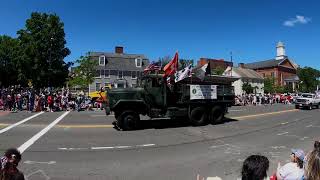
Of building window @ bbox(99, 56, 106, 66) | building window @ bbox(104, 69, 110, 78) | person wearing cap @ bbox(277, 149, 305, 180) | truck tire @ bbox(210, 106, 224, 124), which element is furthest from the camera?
building window @ bbox(104, 69, 110, 78)

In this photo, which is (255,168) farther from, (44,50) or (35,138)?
(44,50)

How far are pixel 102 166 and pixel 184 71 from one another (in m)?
11.0

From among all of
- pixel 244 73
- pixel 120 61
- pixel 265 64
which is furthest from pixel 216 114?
pixel 265 64

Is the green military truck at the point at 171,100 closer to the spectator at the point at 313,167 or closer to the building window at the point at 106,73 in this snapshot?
the spectator at the point at 313,167

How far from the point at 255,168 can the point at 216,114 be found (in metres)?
19.3

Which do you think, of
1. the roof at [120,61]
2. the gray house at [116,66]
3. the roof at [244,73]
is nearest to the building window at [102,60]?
the gray house at [116,66]

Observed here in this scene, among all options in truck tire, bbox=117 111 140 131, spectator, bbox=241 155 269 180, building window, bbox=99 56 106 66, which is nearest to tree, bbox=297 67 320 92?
building window, bbox=99 56 106 66

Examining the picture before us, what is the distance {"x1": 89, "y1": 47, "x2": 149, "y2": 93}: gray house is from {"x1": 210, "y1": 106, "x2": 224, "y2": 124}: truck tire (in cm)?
5170

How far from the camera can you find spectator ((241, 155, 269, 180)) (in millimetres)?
5070

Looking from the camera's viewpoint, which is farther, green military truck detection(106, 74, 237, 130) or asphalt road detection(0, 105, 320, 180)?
green military truck detection(106, 74, 237, 130)

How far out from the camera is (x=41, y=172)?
11.5 meters

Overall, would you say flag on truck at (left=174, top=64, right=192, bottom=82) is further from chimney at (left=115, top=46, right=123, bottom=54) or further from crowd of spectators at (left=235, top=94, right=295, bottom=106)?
chimney at (left=115, top=46, right=123, bottom=54)

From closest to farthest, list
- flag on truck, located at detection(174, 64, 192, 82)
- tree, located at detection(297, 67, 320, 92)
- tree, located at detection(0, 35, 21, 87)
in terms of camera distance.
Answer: flag on truck, located at detection(174, 64, 192, 82), tree, located at detection(0, 35, 21, 87), tree, located at detection(297, 67, 320, 92)

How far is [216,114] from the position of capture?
79.6 ft
